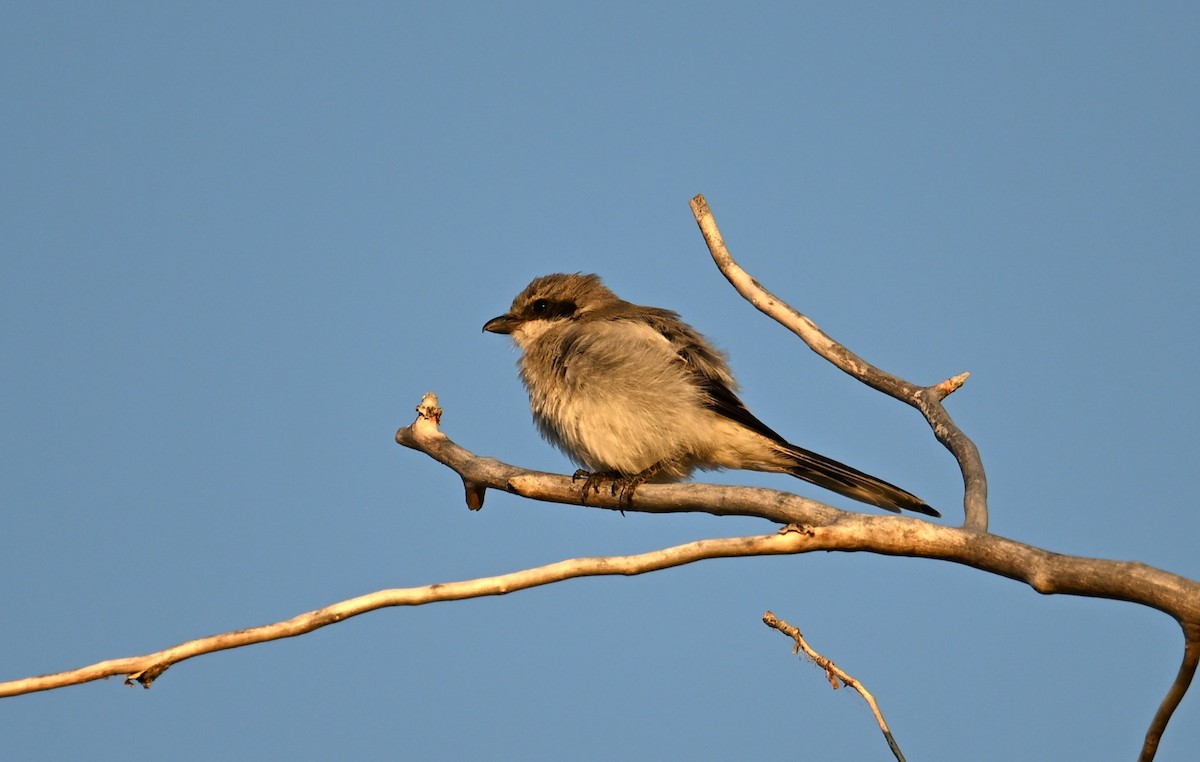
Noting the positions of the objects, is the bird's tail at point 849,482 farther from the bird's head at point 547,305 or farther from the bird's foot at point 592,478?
the bird's head at point 547,305

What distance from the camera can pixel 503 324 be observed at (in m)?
7.28

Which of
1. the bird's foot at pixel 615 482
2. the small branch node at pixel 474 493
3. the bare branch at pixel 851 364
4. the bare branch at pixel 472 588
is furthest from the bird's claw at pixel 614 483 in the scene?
the bare branch at pixel 472 588

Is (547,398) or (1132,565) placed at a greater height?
(547,398)

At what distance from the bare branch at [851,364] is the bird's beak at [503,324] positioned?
1.52 metres

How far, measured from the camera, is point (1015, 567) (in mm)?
3693

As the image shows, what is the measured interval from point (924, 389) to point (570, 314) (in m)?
2.44

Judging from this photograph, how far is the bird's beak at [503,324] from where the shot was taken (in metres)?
7.25

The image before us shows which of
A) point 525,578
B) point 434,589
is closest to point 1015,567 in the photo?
point 525,578

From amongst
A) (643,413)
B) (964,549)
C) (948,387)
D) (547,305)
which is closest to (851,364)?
(948,387)

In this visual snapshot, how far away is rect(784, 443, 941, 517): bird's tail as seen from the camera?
548 cm

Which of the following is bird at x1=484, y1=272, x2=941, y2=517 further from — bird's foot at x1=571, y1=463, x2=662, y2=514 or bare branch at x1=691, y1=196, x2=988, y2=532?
bare branch at x1=691, y1=196, x2=988, y2=532

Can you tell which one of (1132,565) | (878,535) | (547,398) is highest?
(547,398)

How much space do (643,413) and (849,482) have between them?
1143mm

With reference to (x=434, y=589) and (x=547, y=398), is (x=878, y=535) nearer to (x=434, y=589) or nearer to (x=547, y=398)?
(x=434, y=589)
